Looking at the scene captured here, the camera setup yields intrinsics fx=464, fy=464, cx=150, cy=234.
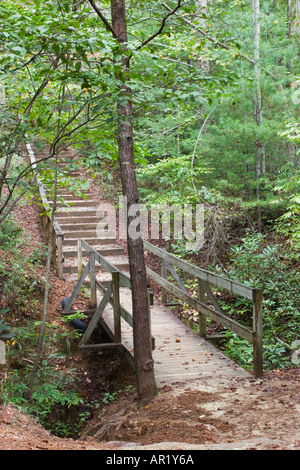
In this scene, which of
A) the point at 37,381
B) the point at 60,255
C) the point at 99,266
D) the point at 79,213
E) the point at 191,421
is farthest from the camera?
the point at 79,213

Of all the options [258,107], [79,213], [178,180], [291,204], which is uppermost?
[258,107]

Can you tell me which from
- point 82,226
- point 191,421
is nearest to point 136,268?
point 191,421

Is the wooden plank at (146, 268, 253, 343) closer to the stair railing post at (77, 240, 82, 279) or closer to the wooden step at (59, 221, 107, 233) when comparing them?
the stair railing post at (77, 240, 82, 279)

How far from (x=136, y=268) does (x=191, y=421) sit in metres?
1.72

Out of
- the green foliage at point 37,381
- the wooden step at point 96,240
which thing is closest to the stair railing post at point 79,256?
the wooden step at point 96,240

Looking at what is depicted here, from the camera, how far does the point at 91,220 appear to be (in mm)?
12734

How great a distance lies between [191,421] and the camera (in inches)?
176

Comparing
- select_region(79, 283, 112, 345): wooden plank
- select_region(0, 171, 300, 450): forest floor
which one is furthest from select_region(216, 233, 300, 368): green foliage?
select_region(79, 283, 112, 345): wooden plank

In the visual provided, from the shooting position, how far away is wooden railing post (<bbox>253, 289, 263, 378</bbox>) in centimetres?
536

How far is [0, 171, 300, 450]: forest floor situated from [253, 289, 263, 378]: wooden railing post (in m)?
0.16

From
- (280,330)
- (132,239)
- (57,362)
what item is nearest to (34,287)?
(57,362)

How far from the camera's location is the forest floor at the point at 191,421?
148 inches

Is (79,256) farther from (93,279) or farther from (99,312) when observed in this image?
(99,312)
